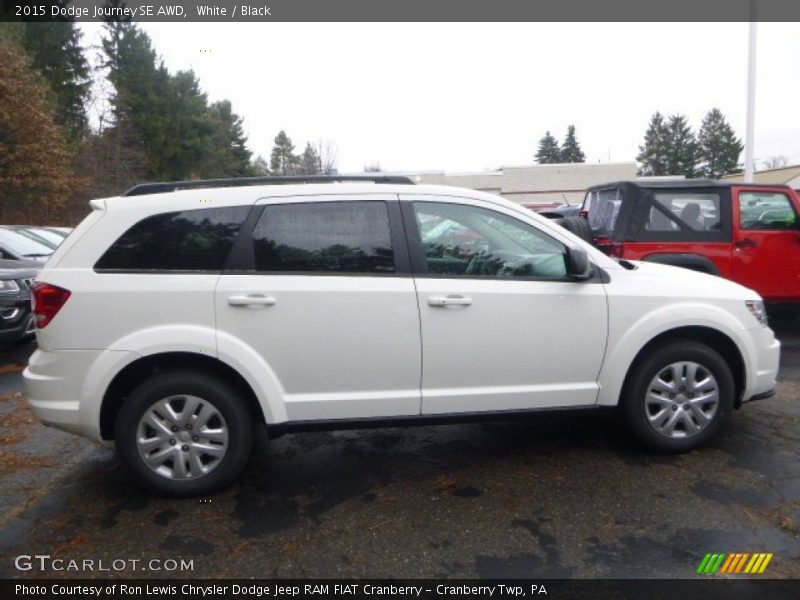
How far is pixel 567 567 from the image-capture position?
9.45ft

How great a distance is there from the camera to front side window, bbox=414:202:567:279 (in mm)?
3822

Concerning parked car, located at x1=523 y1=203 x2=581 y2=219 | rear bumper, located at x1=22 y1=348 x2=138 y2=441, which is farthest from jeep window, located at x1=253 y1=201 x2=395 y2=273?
parked car, located at x1=523 y1=203 x2=581 y2=219

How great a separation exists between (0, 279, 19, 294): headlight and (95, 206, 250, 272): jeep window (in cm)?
482

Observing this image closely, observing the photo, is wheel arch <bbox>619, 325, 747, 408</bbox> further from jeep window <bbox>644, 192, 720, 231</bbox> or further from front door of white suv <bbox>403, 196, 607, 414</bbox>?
jeep window <bbox>644, 192, 720, 231</bbox>

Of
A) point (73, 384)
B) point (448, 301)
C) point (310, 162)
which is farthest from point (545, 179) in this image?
point (73, 384)

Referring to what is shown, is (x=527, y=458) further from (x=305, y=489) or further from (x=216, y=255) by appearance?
(x=216, y=255)

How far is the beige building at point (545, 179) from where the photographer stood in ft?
155

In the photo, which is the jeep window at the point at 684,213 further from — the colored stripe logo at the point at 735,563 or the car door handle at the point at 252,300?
the car door handle at the point at 252,300

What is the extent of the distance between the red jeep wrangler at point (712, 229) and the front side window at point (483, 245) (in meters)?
3.21

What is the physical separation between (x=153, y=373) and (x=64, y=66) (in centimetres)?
4291

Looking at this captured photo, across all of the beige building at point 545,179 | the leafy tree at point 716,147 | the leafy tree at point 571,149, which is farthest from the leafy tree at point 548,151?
the beige building at point 545,179

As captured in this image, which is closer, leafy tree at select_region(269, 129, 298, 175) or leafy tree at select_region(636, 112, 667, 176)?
leafy tree at select_region(636, 112, 667, 176)

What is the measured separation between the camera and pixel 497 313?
374cm

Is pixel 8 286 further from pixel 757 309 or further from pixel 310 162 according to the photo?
pixel 310 162
